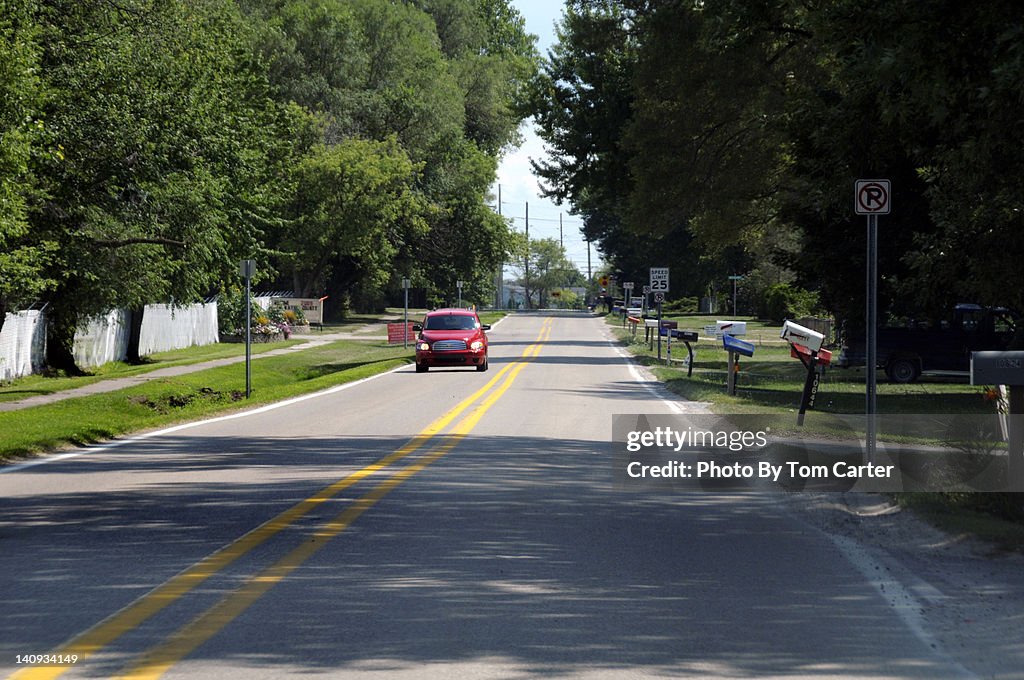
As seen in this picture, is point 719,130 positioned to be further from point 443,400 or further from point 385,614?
point 385,614

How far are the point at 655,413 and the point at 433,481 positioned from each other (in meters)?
9.73

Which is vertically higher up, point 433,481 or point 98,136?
point 98,136

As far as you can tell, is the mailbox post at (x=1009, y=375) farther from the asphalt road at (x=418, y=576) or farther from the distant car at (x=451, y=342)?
the distant car at (x=451, y=342)

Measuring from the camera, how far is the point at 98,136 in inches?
1040

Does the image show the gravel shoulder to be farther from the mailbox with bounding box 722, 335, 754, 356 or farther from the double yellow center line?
the mailbox with bounding box 722, 335, 754, 356

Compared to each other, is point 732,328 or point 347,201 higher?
point 347,201

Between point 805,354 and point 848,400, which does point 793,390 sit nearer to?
point 848,400

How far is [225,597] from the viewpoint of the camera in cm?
748

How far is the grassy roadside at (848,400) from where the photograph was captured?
1022cm

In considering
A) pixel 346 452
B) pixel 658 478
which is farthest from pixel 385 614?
pixel 346 452

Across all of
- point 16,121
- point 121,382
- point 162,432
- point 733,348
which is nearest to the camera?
point 162,432

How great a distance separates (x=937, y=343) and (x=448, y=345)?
13.5 meters

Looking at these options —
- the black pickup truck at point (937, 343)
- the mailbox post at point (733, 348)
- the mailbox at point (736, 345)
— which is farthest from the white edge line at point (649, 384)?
the black pickup truck at point (937, 343)

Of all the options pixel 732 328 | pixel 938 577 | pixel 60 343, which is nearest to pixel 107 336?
pixel 60 343
